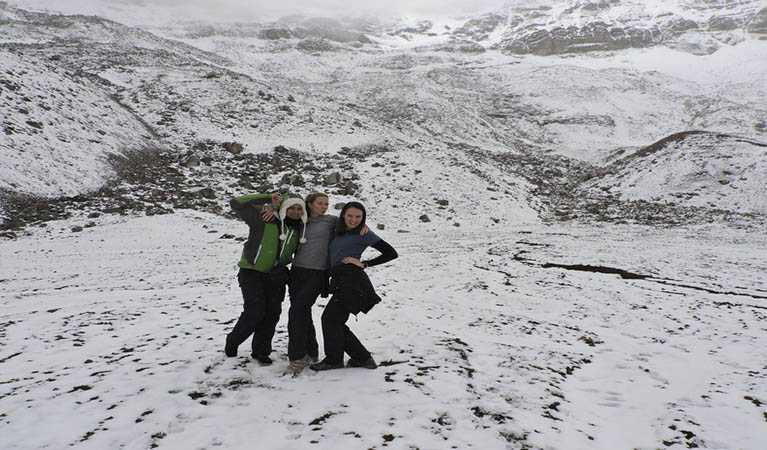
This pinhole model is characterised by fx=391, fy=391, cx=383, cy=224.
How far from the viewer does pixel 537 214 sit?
27.7 metres

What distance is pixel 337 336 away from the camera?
556 cm

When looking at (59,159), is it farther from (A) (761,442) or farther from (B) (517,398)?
(A) (761,442)

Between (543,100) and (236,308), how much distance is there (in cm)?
7001

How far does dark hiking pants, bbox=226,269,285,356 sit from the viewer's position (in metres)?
5.47

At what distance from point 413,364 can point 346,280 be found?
189cm

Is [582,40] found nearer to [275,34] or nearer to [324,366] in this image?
[275,34]

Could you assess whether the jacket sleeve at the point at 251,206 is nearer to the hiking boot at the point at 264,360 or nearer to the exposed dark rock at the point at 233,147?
the hiking boot at the point at 264,360

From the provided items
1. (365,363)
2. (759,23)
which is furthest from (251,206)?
(759,23)

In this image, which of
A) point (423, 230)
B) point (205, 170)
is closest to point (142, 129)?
point (205, 170)

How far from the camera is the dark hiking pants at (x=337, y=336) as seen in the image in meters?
5.42

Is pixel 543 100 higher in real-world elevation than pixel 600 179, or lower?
higher

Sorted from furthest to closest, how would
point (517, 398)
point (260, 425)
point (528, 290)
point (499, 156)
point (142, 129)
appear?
1. point (499, 156)
2. point (142, 129)
3. point (528, 290)
4. point (517, 398)
5. point (260, 425)

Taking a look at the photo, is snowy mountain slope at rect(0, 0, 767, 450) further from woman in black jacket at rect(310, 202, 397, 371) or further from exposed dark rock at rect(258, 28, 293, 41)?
exposed dark rock at rect(258, 28, 293, 41)

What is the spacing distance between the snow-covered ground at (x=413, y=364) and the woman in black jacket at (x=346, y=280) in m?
0.49
